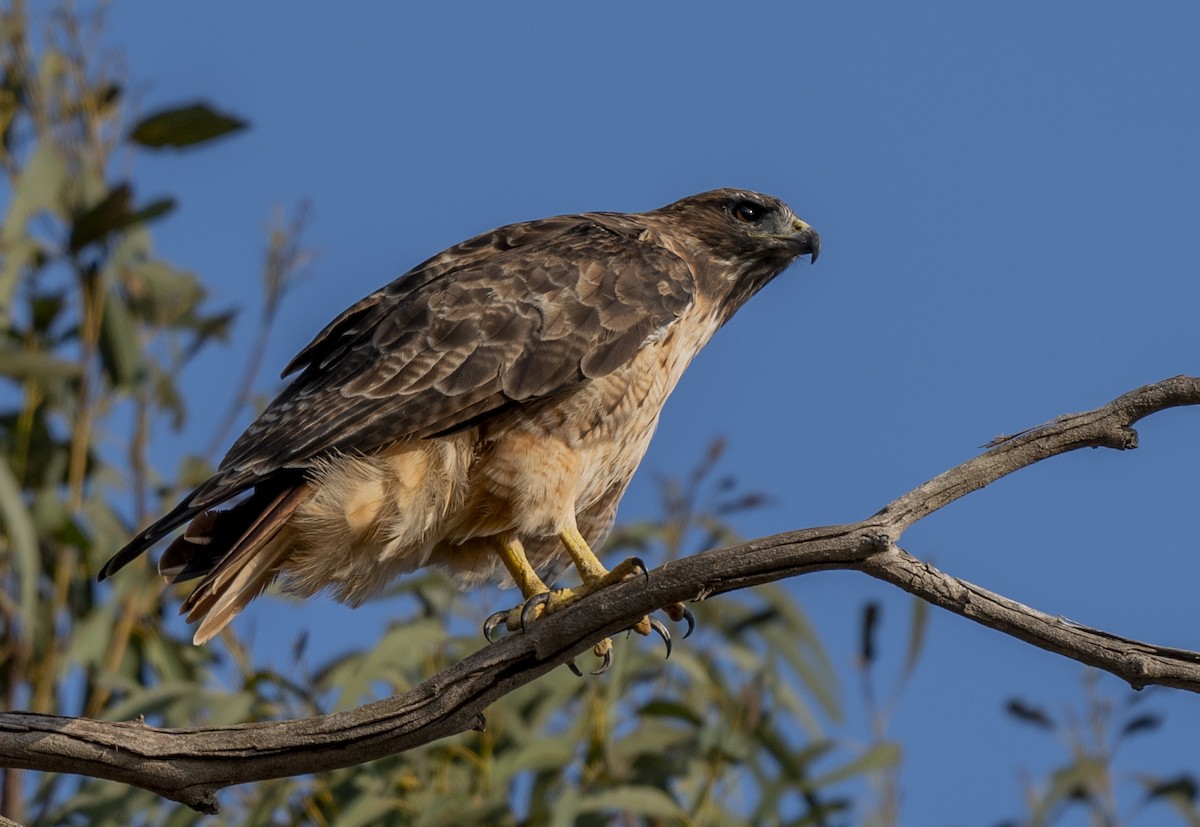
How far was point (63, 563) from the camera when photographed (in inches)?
256

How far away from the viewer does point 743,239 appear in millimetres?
5586

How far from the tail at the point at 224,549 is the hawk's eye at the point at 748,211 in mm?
1897

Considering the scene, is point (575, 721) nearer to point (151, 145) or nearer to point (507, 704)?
point (507, 704)

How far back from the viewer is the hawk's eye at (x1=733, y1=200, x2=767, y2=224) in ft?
18.6

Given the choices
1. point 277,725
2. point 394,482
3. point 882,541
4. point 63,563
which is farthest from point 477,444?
point 63,563

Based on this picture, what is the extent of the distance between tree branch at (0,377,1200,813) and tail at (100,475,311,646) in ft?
1.97

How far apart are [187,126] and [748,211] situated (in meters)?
2.16

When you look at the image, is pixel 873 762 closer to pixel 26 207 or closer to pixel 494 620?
pixel 494 620

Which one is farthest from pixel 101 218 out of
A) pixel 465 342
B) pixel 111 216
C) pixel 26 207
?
pixel 465 342

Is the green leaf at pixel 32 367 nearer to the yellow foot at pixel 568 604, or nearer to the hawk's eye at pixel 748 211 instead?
the yellow foot at pixel 568 604

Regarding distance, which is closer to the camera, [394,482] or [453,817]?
[394,482]

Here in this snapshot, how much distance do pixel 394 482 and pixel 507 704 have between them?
143 cm

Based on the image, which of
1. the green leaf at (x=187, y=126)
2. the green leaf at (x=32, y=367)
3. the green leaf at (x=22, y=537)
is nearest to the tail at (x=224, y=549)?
the green leaf at (x=22, y=537)

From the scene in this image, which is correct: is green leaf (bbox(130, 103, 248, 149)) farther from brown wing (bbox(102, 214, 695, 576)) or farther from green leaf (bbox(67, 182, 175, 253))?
brown wing (bbox(102, 214, 695, 576))
